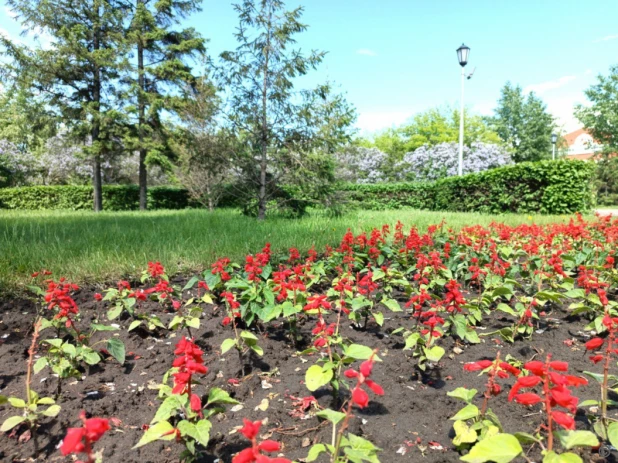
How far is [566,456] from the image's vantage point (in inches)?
38.3

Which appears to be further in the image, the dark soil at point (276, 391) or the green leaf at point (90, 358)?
the green leaf at point (90, 358)

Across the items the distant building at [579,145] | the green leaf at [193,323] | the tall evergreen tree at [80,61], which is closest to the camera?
the green leaf at [193,323]

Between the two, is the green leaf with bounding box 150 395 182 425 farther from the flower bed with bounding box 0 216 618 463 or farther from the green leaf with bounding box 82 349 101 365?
the green leaf with bounding box 82 349 101 365

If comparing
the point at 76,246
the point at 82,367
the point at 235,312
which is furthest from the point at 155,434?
the point at 76,246

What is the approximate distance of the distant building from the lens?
37.4 metres

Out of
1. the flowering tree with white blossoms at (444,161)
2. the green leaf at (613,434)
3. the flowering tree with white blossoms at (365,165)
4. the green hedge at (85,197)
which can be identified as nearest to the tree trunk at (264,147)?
the green leaf at (613,434)

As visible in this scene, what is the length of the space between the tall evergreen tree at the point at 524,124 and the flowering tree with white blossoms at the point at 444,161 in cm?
1641

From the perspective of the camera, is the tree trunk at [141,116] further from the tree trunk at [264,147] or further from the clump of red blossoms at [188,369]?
the clump of red blossoms at [188,369]

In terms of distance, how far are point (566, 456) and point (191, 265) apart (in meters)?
3.26

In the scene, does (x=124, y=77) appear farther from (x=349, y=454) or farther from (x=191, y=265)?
(x=349, y=454)

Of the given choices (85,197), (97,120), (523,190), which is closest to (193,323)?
(523,190)

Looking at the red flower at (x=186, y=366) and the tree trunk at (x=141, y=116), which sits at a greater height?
the tree trunk at (x=141, y=116)

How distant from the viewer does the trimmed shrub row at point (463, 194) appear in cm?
984

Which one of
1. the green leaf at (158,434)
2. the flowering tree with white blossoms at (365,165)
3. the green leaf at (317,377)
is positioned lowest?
the green leaf at (158,434)
